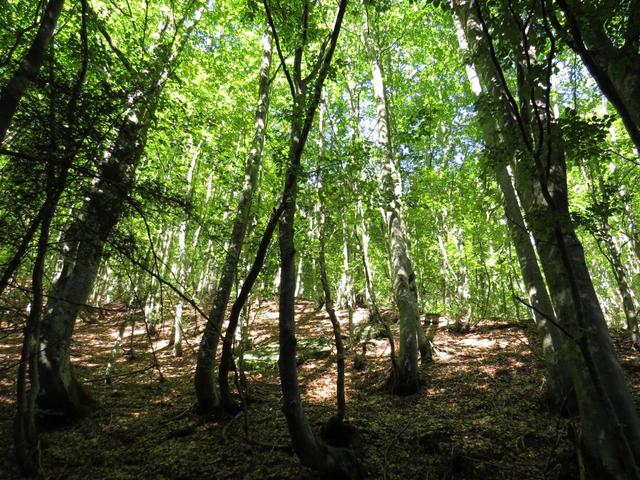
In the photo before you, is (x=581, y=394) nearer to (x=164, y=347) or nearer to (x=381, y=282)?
(x=164, y=347)

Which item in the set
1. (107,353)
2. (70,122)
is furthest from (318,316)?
(70,122)

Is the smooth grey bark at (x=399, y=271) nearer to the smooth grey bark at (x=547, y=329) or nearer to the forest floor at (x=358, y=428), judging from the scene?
the forest floor at (x=358, y=428)

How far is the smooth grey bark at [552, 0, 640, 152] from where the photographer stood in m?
2.20

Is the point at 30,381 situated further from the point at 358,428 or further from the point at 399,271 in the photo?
the point at 399,271

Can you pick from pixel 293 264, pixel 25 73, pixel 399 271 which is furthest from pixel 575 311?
pixel 399 271

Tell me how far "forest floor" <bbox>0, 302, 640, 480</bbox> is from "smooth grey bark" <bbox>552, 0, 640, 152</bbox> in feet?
11.3

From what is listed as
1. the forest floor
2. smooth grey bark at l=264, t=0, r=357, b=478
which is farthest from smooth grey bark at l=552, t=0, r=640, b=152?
the forest floor

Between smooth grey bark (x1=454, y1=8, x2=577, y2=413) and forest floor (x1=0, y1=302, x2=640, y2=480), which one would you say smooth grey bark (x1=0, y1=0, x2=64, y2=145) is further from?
smooth grey bark (x1=454, y1=8, x2=577, y2=413)

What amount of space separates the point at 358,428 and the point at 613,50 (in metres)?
5.87

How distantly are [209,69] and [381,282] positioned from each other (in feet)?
61.8

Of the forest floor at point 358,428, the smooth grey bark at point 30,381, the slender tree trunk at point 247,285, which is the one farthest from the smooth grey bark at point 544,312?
the smooth grey bark at point 30,381

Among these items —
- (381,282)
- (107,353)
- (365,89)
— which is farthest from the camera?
(381,282)

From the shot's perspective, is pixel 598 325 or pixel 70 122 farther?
pixel 598 325

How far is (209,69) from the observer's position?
10.4 m
